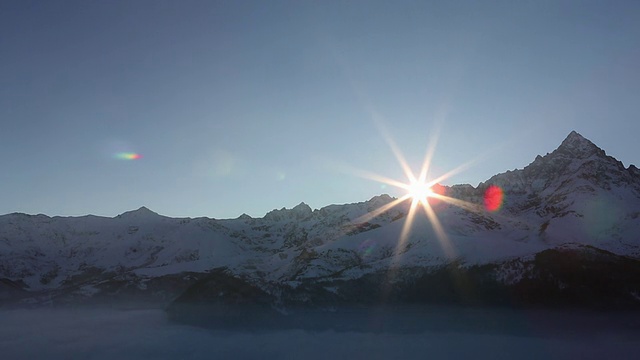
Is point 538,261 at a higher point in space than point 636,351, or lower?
higher

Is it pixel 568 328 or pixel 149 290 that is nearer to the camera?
pixel 568 328

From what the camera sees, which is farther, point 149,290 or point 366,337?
point 149,290

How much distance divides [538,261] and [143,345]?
2417 inches

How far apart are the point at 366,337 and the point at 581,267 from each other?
1453 inches

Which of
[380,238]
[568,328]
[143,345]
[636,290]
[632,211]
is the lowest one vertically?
[143,345]

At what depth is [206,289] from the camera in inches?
4124

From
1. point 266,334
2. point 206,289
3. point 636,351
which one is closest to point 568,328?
point 636,351

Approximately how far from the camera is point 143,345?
68.1 metres

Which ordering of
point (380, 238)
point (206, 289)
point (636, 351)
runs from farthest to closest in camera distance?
1. point (380, 238)
2. point (206, 289)
3. point (636, 351)

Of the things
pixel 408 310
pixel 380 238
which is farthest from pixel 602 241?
pixel 408 310

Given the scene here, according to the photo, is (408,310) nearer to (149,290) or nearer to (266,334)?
(266,334)

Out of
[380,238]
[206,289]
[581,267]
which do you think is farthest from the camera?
[380,238]

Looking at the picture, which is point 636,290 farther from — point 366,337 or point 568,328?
point 366,337

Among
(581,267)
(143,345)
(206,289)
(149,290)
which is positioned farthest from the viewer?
(149,290)
